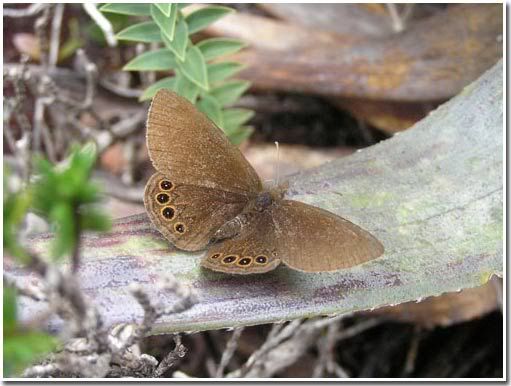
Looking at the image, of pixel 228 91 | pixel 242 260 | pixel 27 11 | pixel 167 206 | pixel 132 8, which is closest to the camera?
pixel 242 260

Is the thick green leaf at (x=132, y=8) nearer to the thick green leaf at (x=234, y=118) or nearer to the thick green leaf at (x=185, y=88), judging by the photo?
the thick green leaf at (x=185, y=88)

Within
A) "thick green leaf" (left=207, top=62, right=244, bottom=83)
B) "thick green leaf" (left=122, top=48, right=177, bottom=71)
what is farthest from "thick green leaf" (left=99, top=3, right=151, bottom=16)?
"thick green leaf" (left=207, top=62, right=244, bottom=83)

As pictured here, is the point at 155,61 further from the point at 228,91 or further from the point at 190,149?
the point at 190,149

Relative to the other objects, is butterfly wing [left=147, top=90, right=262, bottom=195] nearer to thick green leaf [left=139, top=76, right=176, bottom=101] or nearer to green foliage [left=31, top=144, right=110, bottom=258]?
thick green leaf [left=139, top=76, right=176, bottom=101]

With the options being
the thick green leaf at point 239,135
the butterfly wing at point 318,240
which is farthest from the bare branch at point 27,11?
the butterfly wing at point 318,240

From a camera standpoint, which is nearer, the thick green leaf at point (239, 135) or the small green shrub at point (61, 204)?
the small green shrub at point (61, 204)

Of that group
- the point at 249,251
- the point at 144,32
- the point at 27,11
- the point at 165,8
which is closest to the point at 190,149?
the point at 249,251
